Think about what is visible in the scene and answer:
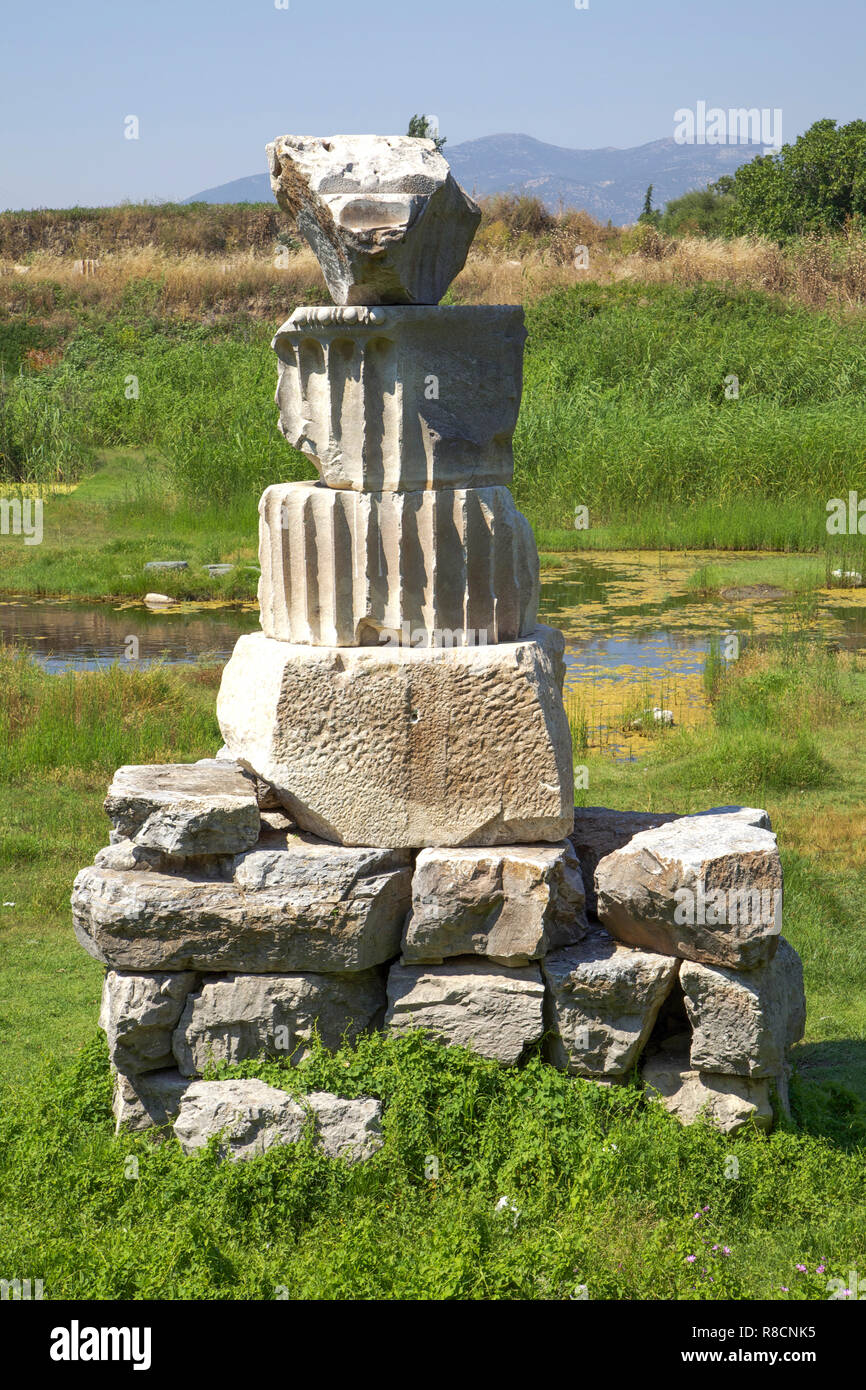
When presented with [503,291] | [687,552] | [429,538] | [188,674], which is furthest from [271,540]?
[503,291]

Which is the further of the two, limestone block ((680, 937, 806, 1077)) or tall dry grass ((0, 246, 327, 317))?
tall dry grass ((0, 246, 327, 317))

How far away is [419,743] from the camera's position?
168 inches

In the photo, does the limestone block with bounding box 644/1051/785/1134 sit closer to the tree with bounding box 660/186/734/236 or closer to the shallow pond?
the shallow pond

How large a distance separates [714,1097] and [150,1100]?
5.62ft

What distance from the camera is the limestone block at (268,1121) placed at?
158 inches

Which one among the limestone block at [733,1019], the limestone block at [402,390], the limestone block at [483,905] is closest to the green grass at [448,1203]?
the limestone block at [733,1019]

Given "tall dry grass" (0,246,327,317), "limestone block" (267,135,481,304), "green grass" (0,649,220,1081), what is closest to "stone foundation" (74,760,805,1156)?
"green grass" (0,649,220,1081)

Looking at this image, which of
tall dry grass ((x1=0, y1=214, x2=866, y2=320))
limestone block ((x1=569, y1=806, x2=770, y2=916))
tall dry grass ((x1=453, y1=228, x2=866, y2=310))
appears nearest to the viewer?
limestone block ((x1=569, y1=806, x2=770, y2=916))

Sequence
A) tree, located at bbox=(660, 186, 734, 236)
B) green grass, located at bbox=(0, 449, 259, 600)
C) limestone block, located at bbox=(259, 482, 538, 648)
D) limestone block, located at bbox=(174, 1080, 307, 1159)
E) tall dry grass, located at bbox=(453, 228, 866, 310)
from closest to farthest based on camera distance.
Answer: limestone block, located at bbox=(174, 1080, 307, 1159) < limestone block, located at bbox=(259, 482, 538, 648) < green grass, located at bbox=(0, 449, 259, 600) < tall dry grass, located at bbox=(453, 228, 866, 310) < tree, located at bbox=(660, 186, 734, 236)

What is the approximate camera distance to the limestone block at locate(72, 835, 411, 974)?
161 inches

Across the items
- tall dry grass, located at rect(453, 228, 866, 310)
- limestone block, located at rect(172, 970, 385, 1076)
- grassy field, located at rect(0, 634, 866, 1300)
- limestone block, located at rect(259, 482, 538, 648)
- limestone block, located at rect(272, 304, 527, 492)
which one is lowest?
grassy field, located at rect(0, 634, 866, 1300)

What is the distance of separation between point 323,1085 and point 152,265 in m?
26.6

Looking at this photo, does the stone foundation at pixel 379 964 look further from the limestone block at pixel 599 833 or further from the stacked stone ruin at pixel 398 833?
the limestone block at pixel 599 833

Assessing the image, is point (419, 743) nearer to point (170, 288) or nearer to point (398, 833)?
point (398, 833)
